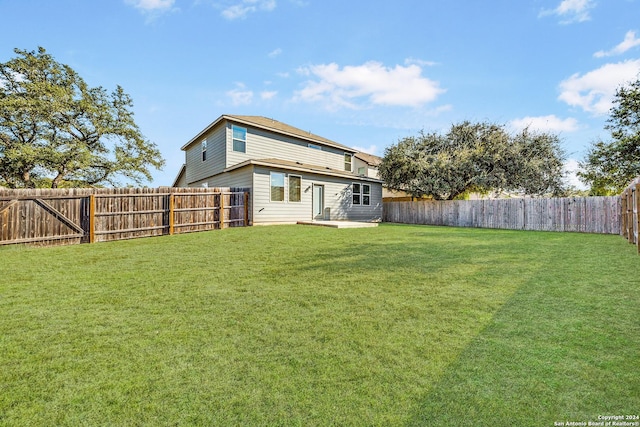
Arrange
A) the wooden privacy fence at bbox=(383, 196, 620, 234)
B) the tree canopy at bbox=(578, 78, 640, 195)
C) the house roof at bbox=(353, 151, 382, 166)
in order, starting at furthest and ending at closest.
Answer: the house roof at bbox=(353, 151, 382, 166) < the tree canopy at bbox=(578, 78, 640, 195) < the wooden privacy fence at bbox=(383, 196, 620, 234)

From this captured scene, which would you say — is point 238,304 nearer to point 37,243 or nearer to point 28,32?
point 37,243

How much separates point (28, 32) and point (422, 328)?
23.2 meters

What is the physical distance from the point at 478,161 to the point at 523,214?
4.64 metres

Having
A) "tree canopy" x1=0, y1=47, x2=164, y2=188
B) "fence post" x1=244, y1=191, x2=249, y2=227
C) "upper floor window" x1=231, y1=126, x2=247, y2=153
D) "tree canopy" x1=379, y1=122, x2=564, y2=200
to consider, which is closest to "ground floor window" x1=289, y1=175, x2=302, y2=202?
"fence post" x1=244, y1=191, x2=249, y2=227

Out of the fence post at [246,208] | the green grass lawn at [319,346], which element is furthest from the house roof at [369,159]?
the green grass lawn at [319,346]

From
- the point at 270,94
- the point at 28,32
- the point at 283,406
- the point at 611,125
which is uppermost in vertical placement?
the point at 28,32

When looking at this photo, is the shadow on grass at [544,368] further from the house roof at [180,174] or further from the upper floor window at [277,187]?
the house roof at [180,174]

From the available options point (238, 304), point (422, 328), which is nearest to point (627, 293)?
point (422, 328)

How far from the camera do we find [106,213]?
8.80 metres

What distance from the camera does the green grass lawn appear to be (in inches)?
63.6

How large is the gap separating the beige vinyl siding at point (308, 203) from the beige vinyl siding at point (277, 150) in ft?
7.58

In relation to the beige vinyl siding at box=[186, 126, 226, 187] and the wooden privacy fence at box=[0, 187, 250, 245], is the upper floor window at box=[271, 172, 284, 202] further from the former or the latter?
the beige vinyl siding at box=[186, 126, 226, 187]

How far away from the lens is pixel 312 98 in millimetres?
16016

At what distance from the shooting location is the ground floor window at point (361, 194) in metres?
17.4
